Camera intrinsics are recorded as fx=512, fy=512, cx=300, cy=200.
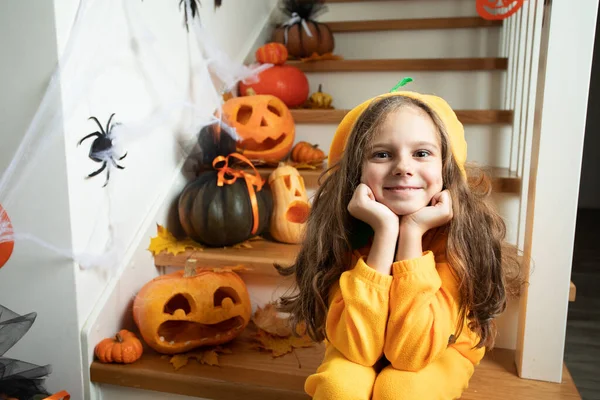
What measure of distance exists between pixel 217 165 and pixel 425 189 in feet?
2.64

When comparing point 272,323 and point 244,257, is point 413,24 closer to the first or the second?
point 244,257

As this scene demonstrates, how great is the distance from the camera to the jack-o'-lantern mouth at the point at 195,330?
126cm

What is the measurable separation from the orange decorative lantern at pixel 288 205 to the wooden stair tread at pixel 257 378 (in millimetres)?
385

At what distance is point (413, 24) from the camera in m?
2.11

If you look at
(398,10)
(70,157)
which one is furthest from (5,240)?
(398,10)

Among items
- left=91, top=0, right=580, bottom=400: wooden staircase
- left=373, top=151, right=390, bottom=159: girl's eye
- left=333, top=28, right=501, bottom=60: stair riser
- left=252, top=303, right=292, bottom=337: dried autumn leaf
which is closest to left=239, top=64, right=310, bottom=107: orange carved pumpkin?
left=91, top=0, right=580, bottom=400: wooden staircase

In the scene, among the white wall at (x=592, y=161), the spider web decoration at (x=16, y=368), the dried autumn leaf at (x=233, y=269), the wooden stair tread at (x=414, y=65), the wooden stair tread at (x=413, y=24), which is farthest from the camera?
the white wall at (x=592, y=161)

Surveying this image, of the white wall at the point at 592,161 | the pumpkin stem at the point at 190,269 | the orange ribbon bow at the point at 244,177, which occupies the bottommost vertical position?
the white wall at the point at 592,161

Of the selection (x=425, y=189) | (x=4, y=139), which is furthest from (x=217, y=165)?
(x=425, y=189)

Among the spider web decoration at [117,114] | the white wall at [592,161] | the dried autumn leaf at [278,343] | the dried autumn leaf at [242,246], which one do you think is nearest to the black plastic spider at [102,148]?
the spider web decoration at [117,114]

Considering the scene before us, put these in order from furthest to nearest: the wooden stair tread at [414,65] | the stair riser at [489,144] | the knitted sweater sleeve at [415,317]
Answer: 1. the wooden stair tread at [414,65]
2. the stair riser at [489,144]
3. the knitted sweater sleeve at [415,317]

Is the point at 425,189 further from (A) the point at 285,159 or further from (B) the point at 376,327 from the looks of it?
(A) the point at 285,159

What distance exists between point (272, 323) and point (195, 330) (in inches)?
7.7

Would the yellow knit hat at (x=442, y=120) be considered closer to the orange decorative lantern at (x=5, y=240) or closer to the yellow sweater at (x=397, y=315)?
the yellow sweater at (x=397, y=315)
